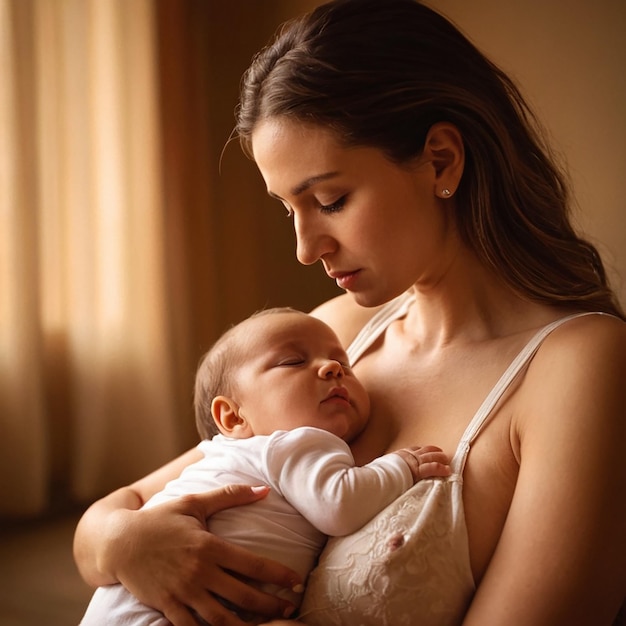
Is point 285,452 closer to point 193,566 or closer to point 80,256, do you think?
point 193,566

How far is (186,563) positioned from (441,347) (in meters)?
0.67

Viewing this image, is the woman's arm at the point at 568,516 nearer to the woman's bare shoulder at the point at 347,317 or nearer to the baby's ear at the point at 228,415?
the baby's ear at the point at 228,415

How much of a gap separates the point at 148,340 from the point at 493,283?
201cm

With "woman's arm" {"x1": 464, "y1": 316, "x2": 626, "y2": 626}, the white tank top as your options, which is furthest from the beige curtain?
"woman's arm" {"x1": 464, "y1": 316, "x2": 626, "y2": 626}

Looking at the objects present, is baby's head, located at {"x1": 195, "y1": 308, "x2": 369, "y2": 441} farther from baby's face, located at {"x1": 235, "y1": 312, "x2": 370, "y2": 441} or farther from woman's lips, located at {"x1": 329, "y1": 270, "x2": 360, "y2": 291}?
woman's lips, located at {"x1": 329, "y1": 270, "x2": 360, "y2": 291}

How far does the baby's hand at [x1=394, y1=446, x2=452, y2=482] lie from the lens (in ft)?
4.71

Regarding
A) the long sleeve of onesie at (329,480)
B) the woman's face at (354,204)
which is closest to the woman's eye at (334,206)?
the woman's face at (354,204)

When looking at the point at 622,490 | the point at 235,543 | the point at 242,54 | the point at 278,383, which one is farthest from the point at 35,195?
the point at 622,490

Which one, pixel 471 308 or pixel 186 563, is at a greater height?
pixel 471 308

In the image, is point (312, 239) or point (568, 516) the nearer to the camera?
point (568, 516)

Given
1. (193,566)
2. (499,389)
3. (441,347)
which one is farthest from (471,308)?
(193,566)

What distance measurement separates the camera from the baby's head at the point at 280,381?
161 cm

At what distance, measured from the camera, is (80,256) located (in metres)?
3.23

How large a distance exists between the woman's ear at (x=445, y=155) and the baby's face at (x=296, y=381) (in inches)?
14.8
